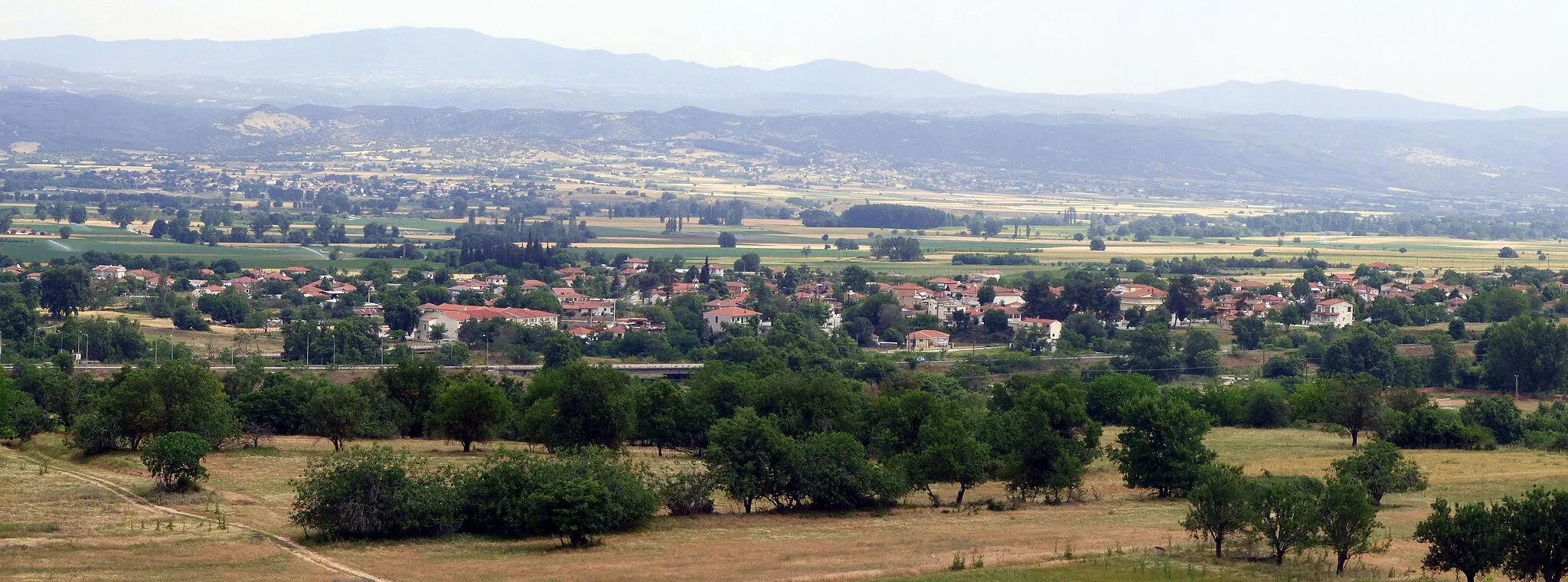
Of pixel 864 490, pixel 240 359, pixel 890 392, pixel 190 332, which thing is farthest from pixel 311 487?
pixel 190 332

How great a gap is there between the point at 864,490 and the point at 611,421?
8.87m

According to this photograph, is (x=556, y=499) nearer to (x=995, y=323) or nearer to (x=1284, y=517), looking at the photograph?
(x=1284, y=517)

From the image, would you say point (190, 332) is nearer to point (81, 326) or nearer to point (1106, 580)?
point (81, 326)

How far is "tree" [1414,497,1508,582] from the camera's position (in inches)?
885

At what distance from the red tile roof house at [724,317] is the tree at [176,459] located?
1601 inches

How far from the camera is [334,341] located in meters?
59.4

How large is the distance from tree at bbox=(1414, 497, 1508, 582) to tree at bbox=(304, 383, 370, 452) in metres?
22.9

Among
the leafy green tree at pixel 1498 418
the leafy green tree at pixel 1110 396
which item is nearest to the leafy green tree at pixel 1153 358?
the leafy green tree at pixel 1110 396

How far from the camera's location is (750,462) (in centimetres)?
3027

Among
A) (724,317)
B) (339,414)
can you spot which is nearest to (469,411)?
(339,414)

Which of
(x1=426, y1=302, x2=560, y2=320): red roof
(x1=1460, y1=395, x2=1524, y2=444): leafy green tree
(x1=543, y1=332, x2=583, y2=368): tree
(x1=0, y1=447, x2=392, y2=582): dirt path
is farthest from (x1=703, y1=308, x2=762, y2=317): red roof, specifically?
(x1=0, y1=447, x2=392, y2=582): dirt path

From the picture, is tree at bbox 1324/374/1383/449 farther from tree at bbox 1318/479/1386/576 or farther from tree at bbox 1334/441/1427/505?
tree at bbox 1318/479/1386/576

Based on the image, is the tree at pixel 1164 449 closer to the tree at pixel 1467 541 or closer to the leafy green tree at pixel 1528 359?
the tree at pixel 1467 541

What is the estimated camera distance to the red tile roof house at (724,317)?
69938 mm
